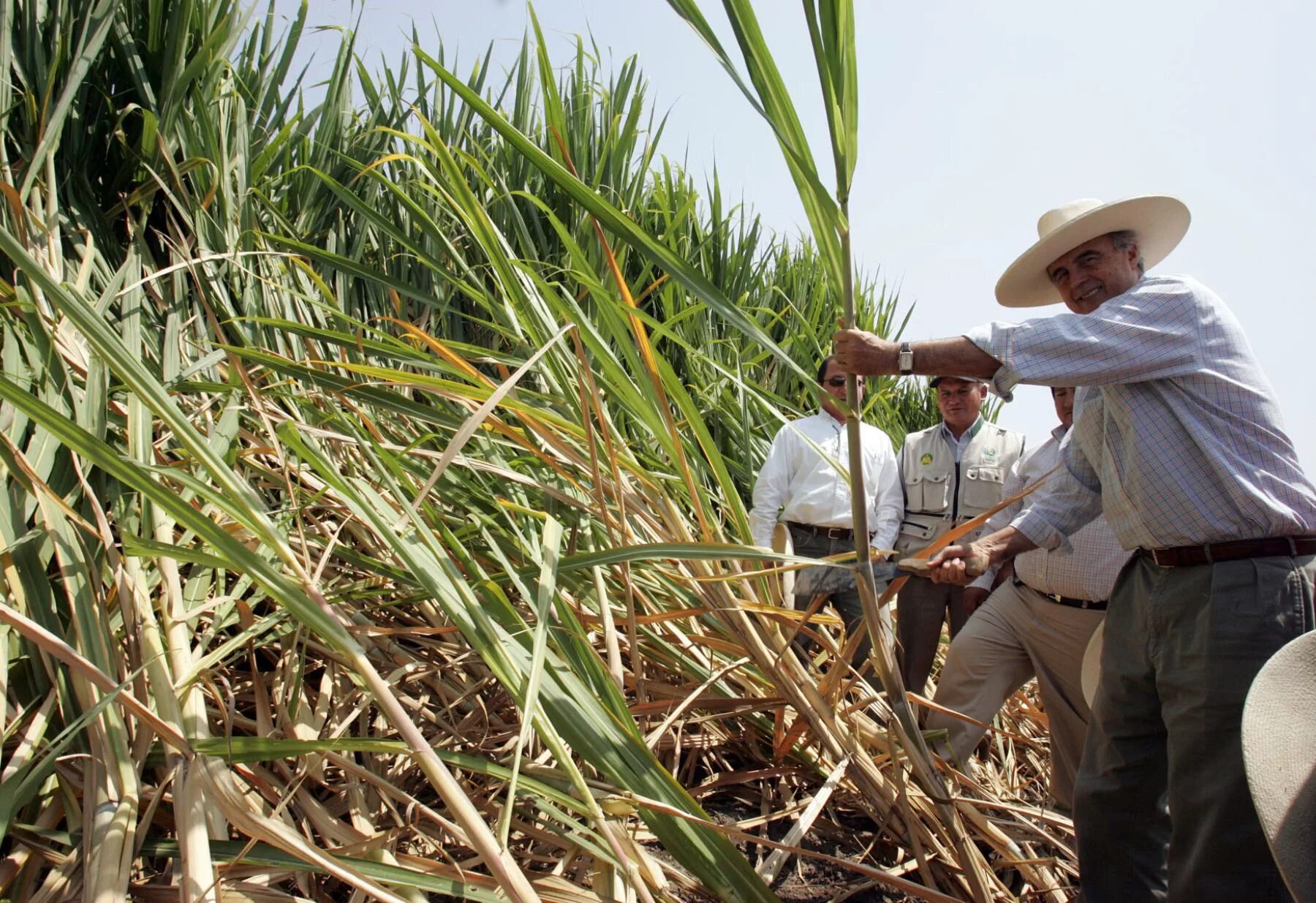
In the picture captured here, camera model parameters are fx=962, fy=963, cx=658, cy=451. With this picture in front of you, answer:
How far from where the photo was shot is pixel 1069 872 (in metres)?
1.80

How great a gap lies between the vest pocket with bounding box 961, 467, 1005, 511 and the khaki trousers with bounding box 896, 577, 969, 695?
12.3 inches

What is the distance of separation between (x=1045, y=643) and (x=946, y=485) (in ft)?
3.12

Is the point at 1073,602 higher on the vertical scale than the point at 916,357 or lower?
lower

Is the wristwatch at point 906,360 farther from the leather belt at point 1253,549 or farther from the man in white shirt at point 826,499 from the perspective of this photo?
the man in white shirt at point 826,499

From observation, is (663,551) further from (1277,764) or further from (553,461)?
(1277,764)

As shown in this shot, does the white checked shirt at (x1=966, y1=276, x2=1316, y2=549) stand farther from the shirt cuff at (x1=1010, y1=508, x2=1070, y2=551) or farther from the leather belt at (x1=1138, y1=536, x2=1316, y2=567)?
the shirt cuff at (x1=1010, y1=508, x2=1070, y2=551)

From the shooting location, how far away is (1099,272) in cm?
188

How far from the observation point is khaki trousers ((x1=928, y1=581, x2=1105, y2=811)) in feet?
8.09

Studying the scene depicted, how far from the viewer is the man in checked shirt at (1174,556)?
1.49 meters

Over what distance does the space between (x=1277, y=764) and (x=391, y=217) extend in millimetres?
2490

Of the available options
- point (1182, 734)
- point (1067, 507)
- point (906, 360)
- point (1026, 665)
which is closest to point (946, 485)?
point (1026, 665)

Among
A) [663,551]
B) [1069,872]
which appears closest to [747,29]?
[663,551]

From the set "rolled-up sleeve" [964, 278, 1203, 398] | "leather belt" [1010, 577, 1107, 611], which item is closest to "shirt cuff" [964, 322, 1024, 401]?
"rolled-up sleeve" [964, 278, 1203, 398]

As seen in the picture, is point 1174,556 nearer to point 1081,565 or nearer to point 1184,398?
point 1184,398
